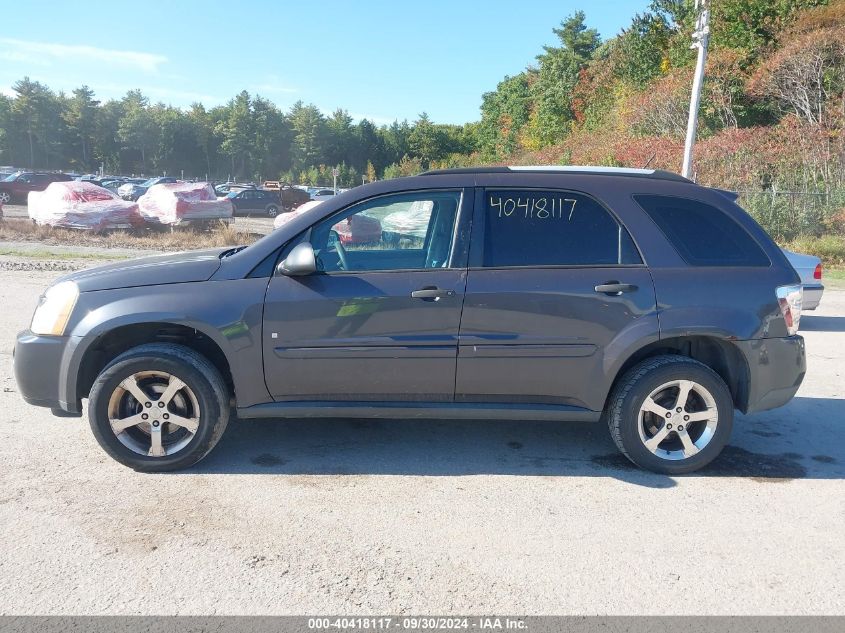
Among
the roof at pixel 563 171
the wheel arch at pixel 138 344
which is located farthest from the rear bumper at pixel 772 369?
the wheel arch at pixel 138 344

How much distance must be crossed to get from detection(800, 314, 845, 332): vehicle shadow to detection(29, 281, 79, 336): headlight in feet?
28.6

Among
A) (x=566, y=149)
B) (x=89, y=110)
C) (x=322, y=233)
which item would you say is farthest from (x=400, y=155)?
(x=322, y=233)

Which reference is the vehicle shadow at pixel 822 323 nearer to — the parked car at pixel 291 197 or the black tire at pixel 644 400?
the black tire at pixel 644 400

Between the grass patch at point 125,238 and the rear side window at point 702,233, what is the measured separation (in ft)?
47.1

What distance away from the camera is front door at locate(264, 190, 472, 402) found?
4.03 m

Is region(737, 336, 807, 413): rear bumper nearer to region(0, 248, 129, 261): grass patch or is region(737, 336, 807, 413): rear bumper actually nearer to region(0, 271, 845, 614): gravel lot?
region(0, 271, 845, 614): gravel lot

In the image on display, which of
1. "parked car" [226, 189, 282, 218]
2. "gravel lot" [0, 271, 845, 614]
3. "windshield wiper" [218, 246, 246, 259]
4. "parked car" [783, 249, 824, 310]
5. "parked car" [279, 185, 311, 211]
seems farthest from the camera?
"parked car" [279, 185, 311, 211]

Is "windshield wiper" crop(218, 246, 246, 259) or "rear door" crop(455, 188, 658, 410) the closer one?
"rear door" crop(455, 188, 658, 410)

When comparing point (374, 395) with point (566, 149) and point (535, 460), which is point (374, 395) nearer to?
point (535, 460)

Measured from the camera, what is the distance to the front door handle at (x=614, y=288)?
4078 mm

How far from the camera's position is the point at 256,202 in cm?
3762

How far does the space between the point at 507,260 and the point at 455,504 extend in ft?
4.80

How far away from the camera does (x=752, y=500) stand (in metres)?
3.92

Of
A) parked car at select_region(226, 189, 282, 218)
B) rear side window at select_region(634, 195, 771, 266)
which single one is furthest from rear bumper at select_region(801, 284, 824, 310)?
parked car at select_region(226, 189, 282, 218)
